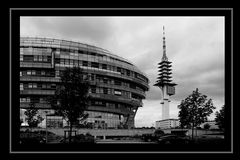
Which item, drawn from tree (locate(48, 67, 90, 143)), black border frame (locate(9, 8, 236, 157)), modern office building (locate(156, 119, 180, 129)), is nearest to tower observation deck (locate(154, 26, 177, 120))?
modern office building (locate(156, 119, 180, 129))

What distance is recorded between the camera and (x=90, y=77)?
7112 centimetres

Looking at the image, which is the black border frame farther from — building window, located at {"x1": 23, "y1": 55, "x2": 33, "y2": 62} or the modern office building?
the modern office building

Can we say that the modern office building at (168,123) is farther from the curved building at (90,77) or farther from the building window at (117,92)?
the building window at (117,92)

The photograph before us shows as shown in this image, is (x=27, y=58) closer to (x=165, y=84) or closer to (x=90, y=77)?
(x=90, y=77)

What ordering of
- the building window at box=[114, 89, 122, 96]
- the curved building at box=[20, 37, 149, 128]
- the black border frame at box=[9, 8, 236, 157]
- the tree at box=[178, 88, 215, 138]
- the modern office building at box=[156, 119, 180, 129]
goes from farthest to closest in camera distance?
the modern office building at box=[156, 119, 180, 129] < the building window at box=[114, 89, 122, 96] < the curved building at box=[20, 37, 149, 128] < the tree at box=[178, 88, 215, 138] < the black border frame at box=[9, 8, 236, 157]

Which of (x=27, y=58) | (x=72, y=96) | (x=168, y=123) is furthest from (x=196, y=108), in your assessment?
(x=168, y=123)

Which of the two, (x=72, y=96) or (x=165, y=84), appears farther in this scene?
(x=165, y=84)

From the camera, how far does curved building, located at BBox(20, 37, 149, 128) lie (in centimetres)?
6769

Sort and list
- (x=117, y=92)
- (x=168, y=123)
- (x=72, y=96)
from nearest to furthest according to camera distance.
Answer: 1. (x=72, y=96)
2. (x=117, y=92)
3. (x=168, y=123)

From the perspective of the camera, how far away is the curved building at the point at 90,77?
67.7 metres
